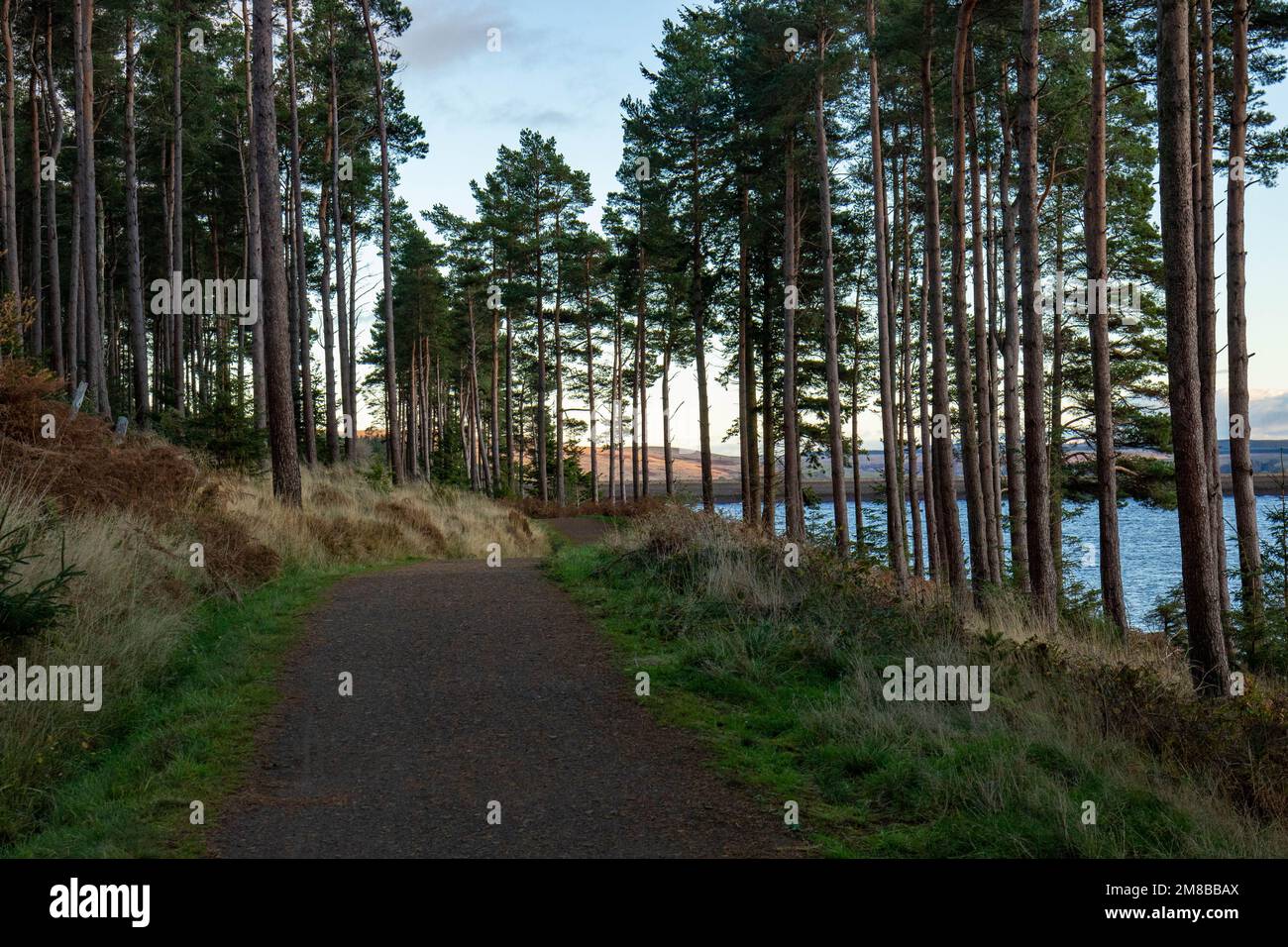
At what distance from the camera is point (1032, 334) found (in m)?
15.8

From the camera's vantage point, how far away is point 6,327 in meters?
12.0

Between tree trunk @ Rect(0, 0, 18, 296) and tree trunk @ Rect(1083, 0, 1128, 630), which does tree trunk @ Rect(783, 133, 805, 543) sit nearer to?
tree trunk @ Rect(1083, 0, 1128, 630)

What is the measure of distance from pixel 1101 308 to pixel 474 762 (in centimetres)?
1250

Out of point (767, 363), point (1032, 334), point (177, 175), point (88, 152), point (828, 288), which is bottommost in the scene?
point (1032, 334)

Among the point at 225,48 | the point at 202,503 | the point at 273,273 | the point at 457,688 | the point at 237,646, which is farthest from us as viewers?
the point at 225,48

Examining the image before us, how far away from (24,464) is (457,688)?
6.26 m

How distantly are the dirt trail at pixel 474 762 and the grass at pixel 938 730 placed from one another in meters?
0.45

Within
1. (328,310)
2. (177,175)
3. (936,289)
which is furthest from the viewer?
(328,310)

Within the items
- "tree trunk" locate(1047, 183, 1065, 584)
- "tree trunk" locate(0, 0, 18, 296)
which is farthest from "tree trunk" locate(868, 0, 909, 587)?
"tree trunk" locate(0, 0, 18, 296)

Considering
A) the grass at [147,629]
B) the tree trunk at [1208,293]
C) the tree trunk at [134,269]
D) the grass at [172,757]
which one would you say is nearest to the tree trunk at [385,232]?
the tree trunk at [134,269]

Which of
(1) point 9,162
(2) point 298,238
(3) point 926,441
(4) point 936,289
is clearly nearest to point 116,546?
(4) point 936,289

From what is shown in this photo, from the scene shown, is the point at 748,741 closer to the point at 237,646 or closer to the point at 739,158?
the point at 237,646

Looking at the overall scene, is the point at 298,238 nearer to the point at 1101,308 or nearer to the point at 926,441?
the point at 926,441
